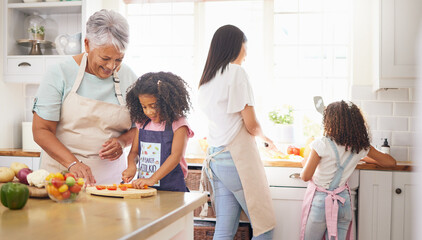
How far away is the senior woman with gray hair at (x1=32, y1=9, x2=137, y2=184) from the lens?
1.84 meters

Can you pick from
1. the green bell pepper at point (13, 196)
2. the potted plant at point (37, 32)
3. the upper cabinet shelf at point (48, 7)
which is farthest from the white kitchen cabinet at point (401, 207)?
the potted plant at point (37, 32)

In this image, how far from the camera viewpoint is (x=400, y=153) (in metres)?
3.52

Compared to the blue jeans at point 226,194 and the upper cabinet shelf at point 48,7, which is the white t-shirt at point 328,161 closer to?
the blue jeans at point 226,194

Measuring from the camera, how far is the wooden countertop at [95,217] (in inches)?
39.7

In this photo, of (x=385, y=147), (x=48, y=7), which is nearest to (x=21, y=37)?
(x=48, y=7)

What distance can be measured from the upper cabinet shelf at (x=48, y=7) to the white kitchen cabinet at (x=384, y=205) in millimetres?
2614

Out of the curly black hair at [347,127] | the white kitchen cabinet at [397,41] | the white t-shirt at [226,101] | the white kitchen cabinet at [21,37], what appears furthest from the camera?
the white kitchen cabinet at [21,37]

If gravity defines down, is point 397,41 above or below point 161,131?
above

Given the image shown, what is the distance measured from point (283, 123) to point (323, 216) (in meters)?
1.06

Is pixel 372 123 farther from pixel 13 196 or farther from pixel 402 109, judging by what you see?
pixel 13 196

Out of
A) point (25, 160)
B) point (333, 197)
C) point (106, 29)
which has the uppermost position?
point (106, 29)

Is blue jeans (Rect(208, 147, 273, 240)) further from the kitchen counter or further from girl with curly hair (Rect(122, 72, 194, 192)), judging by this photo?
the kitchen counter

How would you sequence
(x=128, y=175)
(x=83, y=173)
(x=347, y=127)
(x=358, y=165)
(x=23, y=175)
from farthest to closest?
(x=358, y=165) < (x=347, y=127) < (x=128, y=175) < (x=83, y=173) < (x=23, y=175)

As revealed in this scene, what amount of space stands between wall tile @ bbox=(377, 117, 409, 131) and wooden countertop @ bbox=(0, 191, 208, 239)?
249cm
